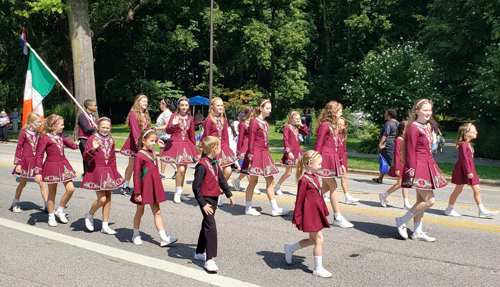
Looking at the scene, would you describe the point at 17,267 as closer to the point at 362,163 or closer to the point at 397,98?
the point at 362,163

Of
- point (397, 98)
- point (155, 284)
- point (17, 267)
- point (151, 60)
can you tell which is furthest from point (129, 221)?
point (151, 60)

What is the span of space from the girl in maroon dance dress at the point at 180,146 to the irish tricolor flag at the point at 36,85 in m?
2.63

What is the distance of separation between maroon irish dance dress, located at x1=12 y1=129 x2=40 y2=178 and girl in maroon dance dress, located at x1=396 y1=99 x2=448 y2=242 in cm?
604

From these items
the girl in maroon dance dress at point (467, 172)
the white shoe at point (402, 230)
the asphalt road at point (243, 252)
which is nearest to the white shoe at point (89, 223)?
the asphalt road at point (243, 252)

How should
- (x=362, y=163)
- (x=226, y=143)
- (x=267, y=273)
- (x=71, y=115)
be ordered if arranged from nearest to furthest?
(x=267, y=273) < (x=226, y=143) < (x=362, y=163) < (x=71, y=115)

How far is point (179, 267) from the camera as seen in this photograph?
19.0ft

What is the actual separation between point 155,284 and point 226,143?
16.0ft

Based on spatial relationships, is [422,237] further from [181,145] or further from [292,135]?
[181,145]

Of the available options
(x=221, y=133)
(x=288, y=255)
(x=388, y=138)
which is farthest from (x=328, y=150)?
(x=388, y=138)

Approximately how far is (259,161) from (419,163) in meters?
2.73

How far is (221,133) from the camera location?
9.66 meters

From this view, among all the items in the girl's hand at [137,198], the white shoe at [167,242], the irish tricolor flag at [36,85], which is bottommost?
the white shoe at [167,242]

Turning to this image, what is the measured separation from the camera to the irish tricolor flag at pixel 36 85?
982 centimetres

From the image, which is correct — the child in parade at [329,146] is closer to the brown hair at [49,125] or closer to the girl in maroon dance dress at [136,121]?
the girl in maroon dance dress at [136,121]
